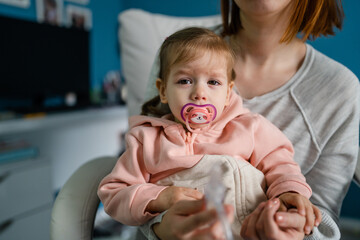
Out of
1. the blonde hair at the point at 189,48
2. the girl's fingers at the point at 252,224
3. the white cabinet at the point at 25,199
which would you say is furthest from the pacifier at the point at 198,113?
the white cabinet at the point at 25,199

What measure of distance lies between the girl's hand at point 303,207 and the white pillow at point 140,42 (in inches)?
27.2

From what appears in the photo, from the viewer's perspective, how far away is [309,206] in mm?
596

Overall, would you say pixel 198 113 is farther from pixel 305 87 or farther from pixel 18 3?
pixel 18 3

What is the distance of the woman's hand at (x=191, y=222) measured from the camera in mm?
446

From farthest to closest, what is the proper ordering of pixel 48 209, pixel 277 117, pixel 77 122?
pixel 77 122 < pixel 48 209 < pixel 277 117

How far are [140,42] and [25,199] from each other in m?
1.16

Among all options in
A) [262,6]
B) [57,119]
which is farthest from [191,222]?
[57,119]

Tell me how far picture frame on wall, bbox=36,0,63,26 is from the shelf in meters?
0.84

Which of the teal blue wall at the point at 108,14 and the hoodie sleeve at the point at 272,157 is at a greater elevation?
the teal blue wall at the point at 108,14

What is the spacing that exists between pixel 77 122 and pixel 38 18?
3.07 ft

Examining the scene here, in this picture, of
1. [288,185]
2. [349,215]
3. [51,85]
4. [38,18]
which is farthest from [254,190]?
[38,18]

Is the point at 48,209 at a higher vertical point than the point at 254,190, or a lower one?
lower

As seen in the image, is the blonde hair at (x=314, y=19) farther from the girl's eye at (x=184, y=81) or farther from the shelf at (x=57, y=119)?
the shelf at (x=57, y=119)

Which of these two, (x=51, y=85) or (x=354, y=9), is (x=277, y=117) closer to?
(x=354, y=9)
